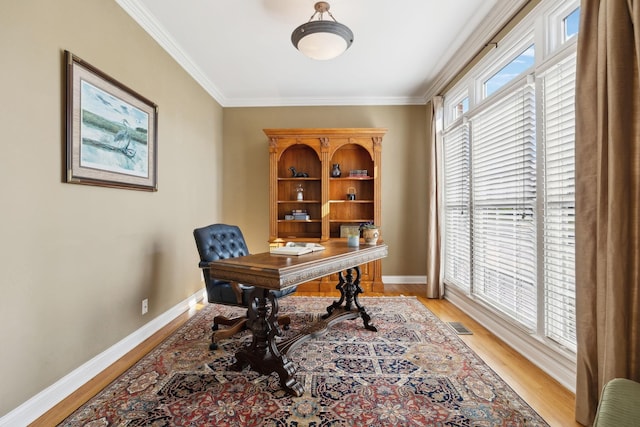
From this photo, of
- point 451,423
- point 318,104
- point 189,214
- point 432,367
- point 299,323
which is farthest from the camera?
point 318,104

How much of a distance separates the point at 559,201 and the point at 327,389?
6.32 ft

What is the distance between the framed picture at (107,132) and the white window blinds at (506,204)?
121 inches

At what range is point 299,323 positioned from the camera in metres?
2.90

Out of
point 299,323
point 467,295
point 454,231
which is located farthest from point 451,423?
point 454,231

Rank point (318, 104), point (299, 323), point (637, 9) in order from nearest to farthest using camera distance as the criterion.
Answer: point (637, 9)
point (299, 323)
point (318, 104)

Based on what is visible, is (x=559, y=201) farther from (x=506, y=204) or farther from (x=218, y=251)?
(x=218, y=251)

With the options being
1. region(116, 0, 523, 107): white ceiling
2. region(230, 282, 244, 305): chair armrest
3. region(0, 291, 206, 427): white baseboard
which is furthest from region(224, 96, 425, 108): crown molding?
region(230, 282, 244, 305): chair armrest

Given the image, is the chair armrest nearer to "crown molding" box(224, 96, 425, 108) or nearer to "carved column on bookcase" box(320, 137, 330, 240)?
"carved column on bookcase" box(320, 137, 330, 240)

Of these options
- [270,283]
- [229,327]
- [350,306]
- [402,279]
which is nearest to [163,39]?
[270,283]

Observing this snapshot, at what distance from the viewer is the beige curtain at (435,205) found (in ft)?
12.5

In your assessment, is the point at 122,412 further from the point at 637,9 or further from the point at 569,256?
the point at 637,9

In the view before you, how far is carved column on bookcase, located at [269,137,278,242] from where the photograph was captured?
4.20m

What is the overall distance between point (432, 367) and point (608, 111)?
1.80m

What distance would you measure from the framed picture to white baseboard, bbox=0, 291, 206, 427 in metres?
1.21
